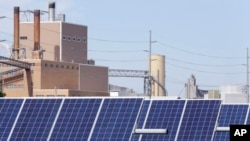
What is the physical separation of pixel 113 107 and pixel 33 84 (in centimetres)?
11988

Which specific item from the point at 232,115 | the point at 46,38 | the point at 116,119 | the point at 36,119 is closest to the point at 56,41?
the point at 46,38

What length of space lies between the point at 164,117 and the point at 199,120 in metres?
1.59

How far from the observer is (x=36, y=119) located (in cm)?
4225

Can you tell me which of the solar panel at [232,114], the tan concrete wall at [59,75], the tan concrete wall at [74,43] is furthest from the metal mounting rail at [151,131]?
the tan concrete wall at [74,43]

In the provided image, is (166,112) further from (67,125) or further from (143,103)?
(67,125)

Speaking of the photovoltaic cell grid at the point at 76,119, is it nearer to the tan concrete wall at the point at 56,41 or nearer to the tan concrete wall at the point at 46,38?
the tan concrete wall at the point at 56,41

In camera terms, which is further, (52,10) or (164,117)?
(52,10)

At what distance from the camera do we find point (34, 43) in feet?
549

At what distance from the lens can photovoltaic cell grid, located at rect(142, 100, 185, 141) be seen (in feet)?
135

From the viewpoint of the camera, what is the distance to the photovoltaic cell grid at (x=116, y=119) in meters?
40.6

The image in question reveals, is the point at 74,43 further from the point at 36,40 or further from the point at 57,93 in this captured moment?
the point at 57,93

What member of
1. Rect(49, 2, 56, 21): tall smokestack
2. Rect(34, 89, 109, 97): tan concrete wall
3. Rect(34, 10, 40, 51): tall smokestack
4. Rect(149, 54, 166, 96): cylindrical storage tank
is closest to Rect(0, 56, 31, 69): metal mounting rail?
Rect(34, 89, 109, 97): tan concrete wall

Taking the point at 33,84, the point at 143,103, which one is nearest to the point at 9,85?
the point at 33,84

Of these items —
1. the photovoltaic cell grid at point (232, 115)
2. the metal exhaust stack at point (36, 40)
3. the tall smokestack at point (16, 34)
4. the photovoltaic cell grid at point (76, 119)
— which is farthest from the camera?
the tall smokestack at point (16, 34)
